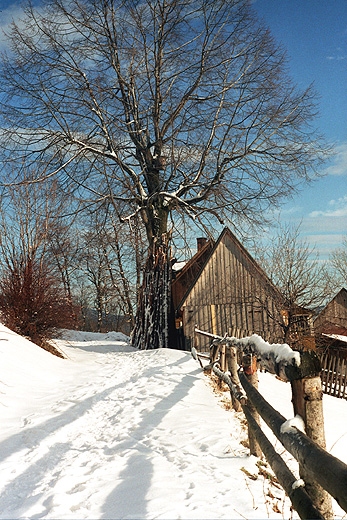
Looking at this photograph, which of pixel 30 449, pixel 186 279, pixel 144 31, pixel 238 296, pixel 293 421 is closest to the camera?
pixel 293 421

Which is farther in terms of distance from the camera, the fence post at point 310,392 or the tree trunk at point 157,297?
the tree trunk at point 157,297

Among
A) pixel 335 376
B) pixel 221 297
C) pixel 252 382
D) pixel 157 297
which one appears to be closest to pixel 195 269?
pixel 221 297

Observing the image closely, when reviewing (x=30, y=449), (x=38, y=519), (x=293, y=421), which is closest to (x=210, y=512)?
(x=293, y=421)

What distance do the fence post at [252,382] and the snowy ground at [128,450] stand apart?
0.13 metres

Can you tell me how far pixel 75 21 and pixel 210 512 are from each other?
16.1 metres

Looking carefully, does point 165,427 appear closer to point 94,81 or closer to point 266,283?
point 266,283

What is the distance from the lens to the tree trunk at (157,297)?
16109 mm

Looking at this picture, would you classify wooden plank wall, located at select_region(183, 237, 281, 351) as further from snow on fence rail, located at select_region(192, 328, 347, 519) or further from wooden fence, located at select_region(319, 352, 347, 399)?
snow on fence rail, located at select_region(192, 328, 347, 519)

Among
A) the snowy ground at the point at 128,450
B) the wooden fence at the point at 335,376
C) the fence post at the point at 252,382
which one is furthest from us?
the wooden fence at the point at 335,376

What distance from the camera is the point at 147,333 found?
16.6 metres

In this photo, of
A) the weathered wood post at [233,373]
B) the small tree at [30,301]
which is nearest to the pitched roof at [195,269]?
the small tree at [30,301]

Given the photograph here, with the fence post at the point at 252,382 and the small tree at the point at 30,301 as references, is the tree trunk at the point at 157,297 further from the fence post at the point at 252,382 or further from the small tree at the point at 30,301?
the fence post at the point at 252,382

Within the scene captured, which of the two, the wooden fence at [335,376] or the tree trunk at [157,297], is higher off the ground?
the tree trunk at [157,297]

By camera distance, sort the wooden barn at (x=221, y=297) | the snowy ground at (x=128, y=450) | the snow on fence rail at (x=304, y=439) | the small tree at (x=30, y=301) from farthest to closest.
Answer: the wooden barn at (x=221, y=297), the small tree at (x=30, y=301), the snowy ground at (x=128, y=450), the snow on fence rail at (x=304, y=439)
